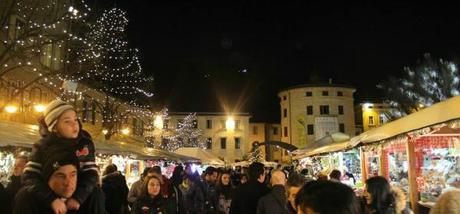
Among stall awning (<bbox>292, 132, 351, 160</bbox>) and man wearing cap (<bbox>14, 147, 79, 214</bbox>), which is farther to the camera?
stall awning (<bbox>292, 132, 351, 160</bbox>)

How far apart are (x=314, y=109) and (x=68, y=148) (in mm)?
61903

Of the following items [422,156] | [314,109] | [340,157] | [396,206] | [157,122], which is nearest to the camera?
[396,206]

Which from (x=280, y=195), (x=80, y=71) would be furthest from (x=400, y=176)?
(x=80, y=71)

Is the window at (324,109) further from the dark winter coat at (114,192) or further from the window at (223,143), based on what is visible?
the dark winter coat at (114,192)

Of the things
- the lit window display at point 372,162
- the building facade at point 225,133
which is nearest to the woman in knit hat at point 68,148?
the lit window display at point 372,162

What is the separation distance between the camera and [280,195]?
606 centimetres

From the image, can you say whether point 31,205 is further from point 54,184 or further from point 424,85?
point 424,85

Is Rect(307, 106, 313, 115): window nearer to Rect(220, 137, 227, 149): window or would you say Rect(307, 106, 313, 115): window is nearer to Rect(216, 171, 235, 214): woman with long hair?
Rect(220, 137, 227, 149): window

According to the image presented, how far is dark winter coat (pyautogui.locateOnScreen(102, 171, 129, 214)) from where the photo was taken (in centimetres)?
834

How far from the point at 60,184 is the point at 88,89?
81.3 feet

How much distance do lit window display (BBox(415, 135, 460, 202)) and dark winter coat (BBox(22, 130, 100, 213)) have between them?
7746 mm

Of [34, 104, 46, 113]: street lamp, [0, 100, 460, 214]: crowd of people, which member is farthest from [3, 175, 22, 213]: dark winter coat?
[34, 104, 46, 113]: street lamp

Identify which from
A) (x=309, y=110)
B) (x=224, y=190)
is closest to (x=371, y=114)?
(x=309, y=110)

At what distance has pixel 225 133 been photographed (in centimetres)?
6906
